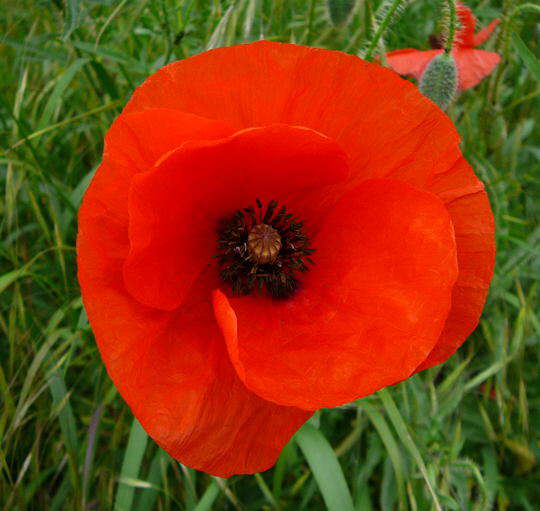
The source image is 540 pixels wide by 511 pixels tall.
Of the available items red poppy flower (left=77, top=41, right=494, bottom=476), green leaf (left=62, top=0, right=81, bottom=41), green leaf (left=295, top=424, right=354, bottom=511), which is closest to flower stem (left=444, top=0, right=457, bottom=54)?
red poppy flower (left=77, top=41, right=494, bottom=476)

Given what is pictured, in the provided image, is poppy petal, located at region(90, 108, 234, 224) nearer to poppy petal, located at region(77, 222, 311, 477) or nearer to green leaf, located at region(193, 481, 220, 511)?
poppy petal, located at region(77, 222, 311, 477)

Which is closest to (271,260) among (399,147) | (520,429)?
(399,147)

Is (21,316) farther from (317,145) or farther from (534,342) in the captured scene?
(534,342)

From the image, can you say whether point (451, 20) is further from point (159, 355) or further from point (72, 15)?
point (159, 355)

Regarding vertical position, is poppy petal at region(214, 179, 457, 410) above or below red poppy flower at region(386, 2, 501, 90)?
below

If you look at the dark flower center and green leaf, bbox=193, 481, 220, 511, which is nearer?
the dark flower center

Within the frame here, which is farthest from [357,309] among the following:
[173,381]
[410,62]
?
[410,62]
